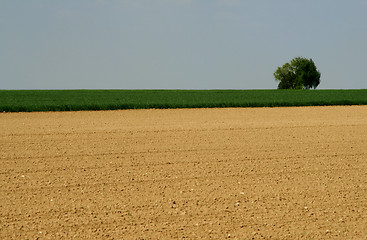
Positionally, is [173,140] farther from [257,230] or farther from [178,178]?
[257,230]

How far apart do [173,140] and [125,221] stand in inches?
199

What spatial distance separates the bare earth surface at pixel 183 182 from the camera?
5617 mm

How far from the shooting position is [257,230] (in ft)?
18.1

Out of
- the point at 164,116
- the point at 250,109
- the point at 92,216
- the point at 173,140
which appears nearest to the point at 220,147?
the point at 173,140

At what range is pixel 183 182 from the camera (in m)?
7.25
